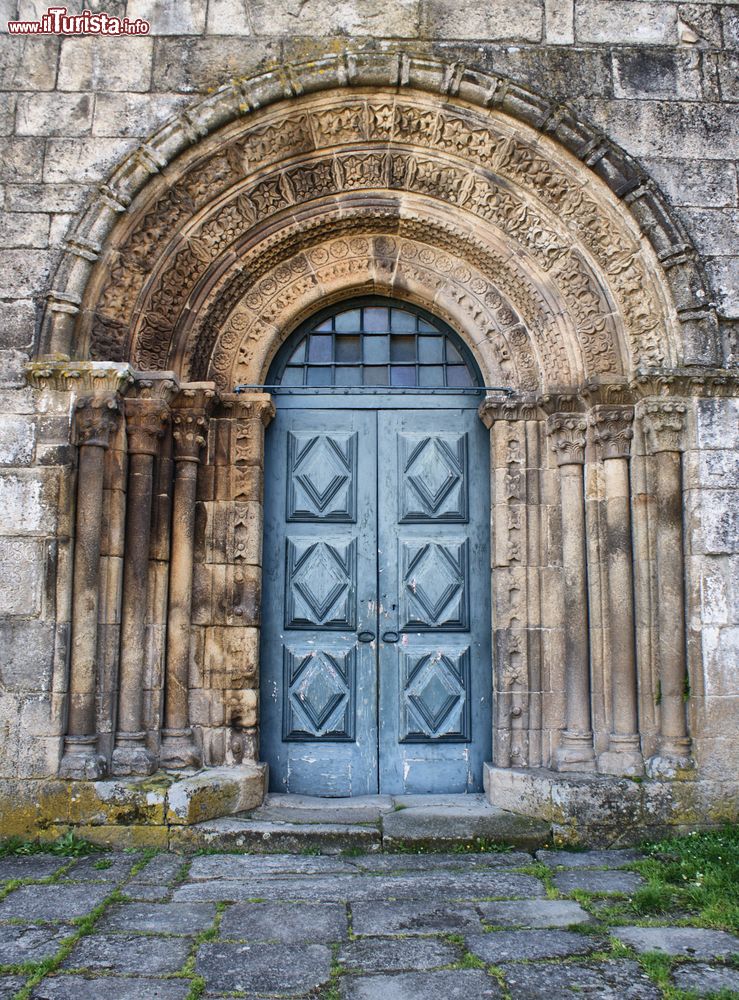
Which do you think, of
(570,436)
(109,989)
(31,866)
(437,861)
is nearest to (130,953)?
(109,989)

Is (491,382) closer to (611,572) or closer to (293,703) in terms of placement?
(611,572)

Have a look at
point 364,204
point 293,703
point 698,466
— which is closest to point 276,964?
point 293,703

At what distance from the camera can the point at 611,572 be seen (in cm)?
552

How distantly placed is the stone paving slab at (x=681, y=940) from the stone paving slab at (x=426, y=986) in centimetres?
73

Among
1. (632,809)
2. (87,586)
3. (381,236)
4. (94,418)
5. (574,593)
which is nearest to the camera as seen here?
(632,809)

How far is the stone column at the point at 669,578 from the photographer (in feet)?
17.1

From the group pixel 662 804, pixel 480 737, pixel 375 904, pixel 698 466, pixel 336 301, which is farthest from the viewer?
pixel 336 301

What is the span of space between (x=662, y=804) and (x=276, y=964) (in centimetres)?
272

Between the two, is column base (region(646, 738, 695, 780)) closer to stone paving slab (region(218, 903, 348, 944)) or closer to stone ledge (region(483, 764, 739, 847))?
stone ledge (region(483, 764, 739, 847))

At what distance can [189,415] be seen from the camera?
5.65 m

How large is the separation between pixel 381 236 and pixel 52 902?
182 inches

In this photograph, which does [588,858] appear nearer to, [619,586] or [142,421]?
[619,586]

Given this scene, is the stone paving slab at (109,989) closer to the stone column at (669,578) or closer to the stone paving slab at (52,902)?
the stone paving slab at (52,902)

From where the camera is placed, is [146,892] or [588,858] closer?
[146,892]
